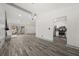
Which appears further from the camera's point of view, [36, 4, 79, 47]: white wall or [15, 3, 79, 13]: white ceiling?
[36, 4, 79, 47]: white wall

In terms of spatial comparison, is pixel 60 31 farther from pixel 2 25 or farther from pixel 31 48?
pixel 2 25

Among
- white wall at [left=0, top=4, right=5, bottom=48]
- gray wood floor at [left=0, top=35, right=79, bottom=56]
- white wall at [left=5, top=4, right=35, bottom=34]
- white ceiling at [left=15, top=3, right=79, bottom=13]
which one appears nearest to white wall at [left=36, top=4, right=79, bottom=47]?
white ceiling at [left=15, top=3, right=79, bottom=13]

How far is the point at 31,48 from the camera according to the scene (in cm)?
174

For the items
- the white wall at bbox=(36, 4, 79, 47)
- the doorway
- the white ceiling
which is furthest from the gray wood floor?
the white ceiling

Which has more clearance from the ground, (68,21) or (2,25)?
(68,21)

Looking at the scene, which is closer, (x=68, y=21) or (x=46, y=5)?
(x=46, y=5)

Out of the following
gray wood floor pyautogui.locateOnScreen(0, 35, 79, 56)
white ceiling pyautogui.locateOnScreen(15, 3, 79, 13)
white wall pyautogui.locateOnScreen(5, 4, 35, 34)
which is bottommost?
gray wood floor pyautogui.locateOnScreen(0, 35, 79, 56)

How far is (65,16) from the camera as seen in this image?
1803mm

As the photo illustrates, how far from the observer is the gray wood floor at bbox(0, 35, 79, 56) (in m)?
1.63

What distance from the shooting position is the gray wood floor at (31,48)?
5.36 ft

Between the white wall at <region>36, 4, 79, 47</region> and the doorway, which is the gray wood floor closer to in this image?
the doorway

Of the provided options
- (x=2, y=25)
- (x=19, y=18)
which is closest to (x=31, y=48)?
(x=19, y=18)

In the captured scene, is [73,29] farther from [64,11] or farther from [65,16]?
[64,11]

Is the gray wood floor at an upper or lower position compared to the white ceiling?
lower
